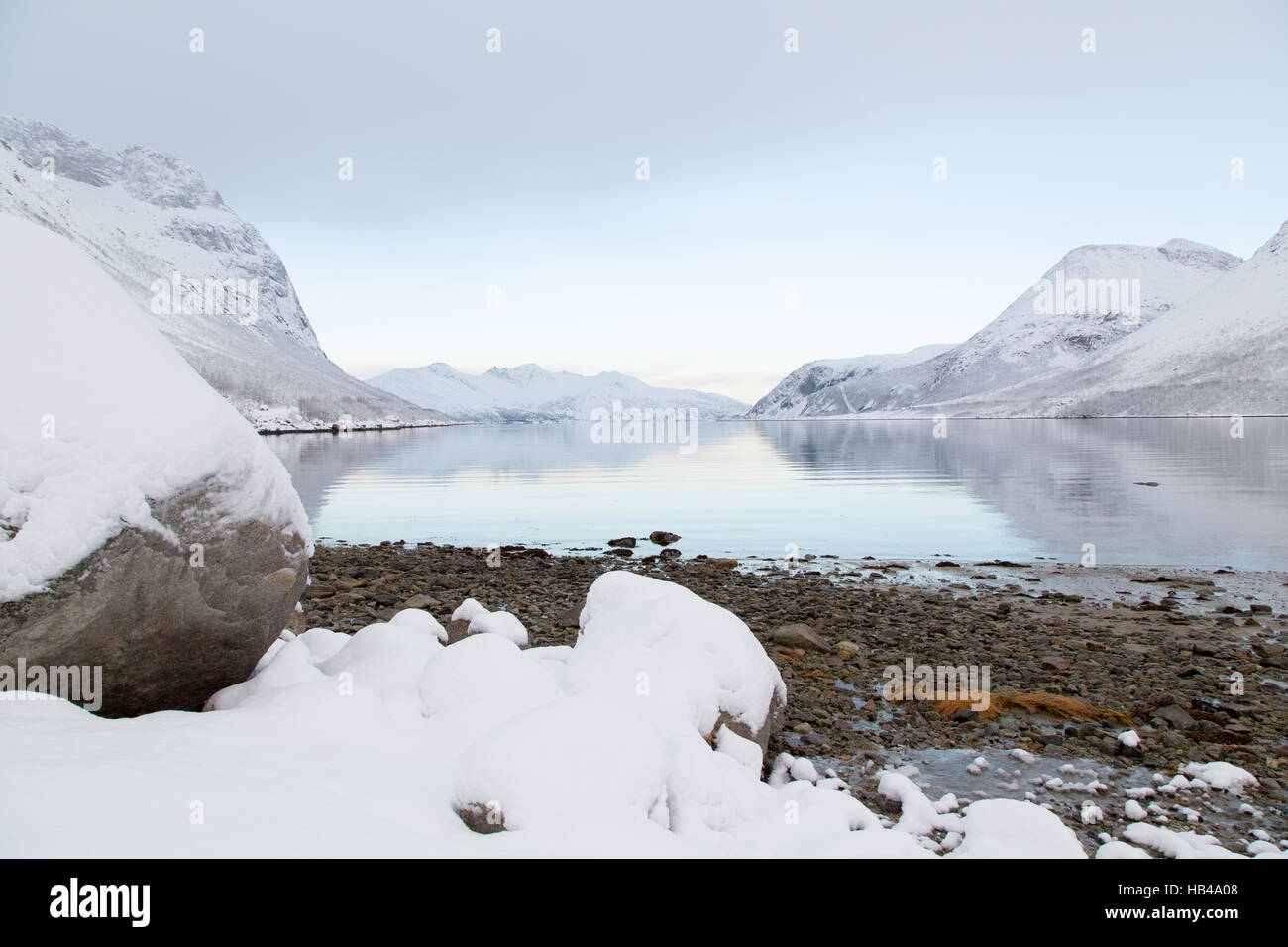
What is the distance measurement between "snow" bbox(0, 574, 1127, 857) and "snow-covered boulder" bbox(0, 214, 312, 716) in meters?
0.50

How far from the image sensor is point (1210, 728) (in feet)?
28.0

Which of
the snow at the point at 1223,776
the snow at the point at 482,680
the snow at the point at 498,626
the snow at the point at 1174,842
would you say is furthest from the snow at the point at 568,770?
the snow at the point at 1223,776

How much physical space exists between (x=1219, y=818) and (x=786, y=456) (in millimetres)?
62501

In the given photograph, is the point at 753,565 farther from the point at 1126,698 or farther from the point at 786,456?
the point at 786,456

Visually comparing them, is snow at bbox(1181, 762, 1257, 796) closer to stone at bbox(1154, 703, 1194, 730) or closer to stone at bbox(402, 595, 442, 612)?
stone at bbox(1154, 703, 1194, 730)

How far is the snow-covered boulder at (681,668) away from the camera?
23.2 feet

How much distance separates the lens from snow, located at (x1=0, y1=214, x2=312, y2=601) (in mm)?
5246

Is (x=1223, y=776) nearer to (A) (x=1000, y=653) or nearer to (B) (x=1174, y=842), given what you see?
(B) (x=1174, y=842)

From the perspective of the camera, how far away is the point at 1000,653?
38.7 feet

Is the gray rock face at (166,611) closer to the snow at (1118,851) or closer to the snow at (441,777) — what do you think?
the snow at (441,777)

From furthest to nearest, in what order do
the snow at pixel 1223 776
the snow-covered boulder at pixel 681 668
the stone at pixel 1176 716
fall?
the stone at pixel 1176 716 < the snow at pixel 1223 776 < the snow-covered boulder at pixel 681 668

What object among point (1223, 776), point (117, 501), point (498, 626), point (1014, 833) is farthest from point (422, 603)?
point (1223, 776)

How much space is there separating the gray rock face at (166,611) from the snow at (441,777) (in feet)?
1.24
